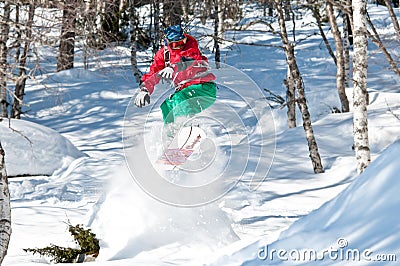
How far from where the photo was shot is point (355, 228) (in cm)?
319

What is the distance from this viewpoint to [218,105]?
6.99 meters

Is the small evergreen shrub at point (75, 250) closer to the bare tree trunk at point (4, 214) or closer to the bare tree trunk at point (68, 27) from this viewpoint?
the bare tree trunk at point (4, 214)

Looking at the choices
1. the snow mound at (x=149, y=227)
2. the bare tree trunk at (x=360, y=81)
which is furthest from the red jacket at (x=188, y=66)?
the bare tree trunk at (x=360, y=81)

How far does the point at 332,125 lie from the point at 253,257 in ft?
25.0

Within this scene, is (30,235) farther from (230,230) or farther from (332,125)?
(332,125)

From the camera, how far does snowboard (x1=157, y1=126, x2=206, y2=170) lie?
259 inches

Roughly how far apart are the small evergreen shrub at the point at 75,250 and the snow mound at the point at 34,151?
5.27 metres

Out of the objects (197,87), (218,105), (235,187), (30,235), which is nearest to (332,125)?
(235,187)

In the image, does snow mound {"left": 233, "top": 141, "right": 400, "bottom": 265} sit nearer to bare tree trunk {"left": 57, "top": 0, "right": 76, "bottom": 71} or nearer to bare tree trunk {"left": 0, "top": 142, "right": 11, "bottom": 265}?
bare tree trunk {"left": 0, "top": 142, "right": 11, "bottom": 265}

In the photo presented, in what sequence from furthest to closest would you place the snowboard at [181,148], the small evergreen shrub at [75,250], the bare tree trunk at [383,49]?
1. the bare tree trunk at [383,49]
2. the snowboard at [181,148]
3. the small evergreen shrub at [75,250]

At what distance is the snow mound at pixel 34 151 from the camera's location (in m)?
11.0

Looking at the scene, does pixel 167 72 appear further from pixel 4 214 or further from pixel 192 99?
pixel 4 214

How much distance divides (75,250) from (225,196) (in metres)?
2.64

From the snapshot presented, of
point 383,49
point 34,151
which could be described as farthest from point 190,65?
point 34,151
